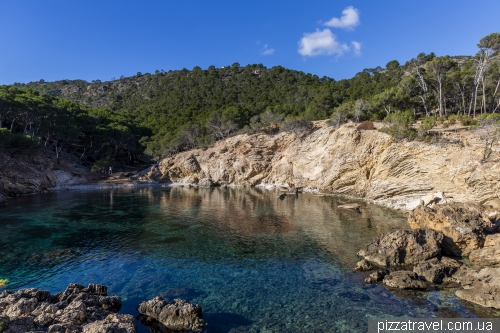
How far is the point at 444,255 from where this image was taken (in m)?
17.4

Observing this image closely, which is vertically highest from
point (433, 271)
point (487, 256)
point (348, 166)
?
point (348, 166)

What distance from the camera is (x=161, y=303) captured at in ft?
36.9

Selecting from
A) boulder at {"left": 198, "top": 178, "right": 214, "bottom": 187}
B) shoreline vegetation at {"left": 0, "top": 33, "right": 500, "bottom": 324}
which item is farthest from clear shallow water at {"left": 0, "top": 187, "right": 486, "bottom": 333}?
boulder at {"left": 198, "top": 178, "right": 214, "bottom": 187}

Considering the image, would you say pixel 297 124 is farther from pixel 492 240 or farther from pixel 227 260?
pixel 227 260

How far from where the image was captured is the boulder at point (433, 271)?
1390cm

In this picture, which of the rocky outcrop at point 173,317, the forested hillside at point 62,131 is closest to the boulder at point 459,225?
the rocky outcrop at point 173,317

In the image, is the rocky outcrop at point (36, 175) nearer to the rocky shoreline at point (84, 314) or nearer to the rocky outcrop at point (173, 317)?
the rocky shoreline at point (84, 314)

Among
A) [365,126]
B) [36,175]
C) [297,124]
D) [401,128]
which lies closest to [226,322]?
[401,128]

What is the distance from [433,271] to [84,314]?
53.6 feet

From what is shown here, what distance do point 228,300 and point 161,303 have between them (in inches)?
120

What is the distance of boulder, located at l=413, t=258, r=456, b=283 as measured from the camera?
13.9m

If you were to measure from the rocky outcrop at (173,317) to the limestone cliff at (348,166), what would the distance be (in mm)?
27716

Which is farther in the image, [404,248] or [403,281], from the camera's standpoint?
[404,248]

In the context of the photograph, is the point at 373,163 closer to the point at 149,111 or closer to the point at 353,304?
the point at 353,304
